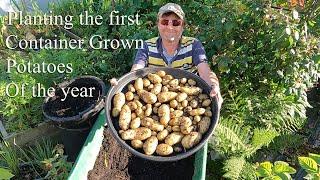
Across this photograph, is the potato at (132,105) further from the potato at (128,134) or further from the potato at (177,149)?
the potato at (177,149)

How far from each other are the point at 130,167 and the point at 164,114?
663 millimetres

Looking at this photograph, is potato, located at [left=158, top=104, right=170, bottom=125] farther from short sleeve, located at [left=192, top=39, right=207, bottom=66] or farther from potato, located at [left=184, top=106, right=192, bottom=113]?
short sleeve, located at [left=192, top=39, right=207, bottom=66]

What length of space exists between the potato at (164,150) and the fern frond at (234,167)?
72 centimetres

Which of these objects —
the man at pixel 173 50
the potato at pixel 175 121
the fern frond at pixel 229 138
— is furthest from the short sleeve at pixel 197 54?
the potato at pixel 175 121

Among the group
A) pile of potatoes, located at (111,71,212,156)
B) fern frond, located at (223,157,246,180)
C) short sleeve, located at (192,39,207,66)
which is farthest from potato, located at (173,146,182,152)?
short sleeve, located at (192,39,207,66)

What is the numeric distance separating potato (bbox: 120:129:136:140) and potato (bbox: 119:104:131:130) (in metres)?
0.04

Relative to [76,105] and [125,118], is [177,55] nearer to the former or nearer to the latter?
[125,118]

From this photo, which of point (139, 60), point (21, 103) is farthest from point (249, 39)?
point (21, 103)

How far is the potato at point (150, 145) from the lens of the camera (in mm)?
2295

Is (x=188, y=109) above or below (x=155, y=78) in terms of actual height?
below

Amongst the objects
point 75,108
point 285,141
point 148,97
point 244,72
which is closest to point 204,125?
point 148,97

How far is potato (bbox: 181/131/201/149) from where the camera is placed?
2.31 meters

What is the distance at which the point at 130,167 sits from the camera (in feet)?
9.40

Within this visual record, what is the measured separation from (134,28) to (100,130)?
4.40ft
